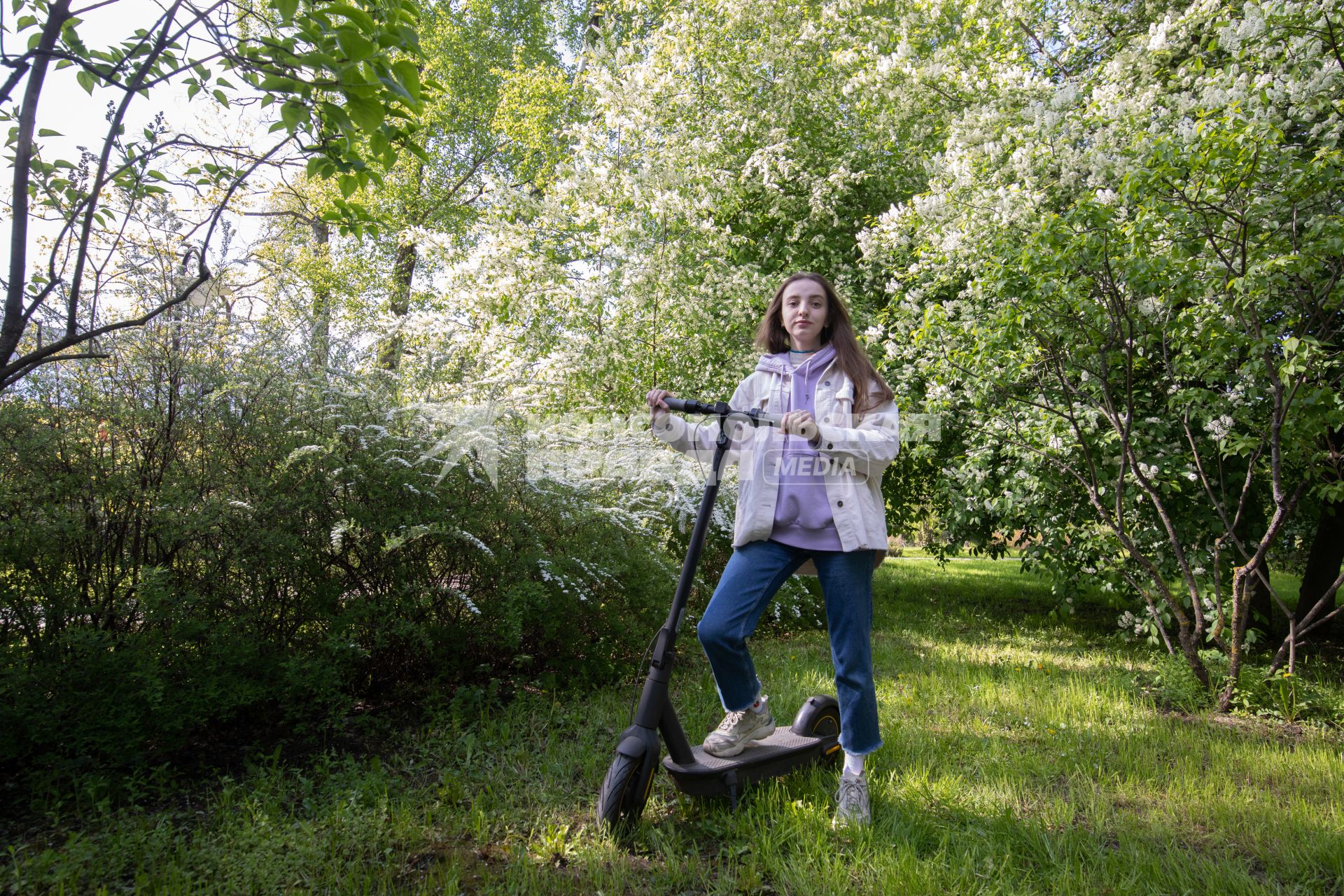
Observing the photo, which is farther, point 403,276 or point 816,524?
point 403,276

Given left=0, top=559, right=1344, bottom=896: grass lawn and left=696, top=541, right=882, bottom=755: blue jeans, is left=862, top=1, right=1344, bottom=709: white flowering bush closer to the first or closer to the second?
left=0, top=559, right=1344, bottom=896: grass lawn

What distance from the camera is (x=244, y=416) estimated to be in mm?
3715

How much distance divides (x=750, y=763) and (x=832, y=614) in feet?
2.11

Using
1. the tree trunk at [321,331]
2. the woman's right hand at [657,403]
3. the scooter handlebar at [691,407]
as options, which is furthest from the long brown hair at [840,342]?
the tree trunk at [321,331]

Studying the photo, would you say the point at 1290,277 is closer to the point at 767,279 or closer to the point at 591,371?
the point at 767,279

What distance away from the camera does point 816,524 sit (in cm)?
280

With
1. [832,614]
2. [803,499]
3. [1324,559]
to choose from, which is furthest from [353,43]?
[1324,559]

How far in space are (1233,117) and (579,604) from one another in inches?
161

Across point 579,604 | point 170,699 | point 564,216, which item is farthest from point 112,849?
point 564,216

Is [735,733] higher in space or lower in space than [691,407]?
lower

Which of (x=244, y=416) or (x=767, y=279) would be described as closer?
(x=244, y=416)

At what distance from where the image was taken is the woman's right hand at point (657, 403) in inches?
105

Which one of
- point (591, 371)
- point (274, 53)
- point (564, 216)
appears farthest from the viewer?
point (564, 216)

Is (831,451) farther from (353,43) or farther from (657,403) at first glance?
(353,43)
